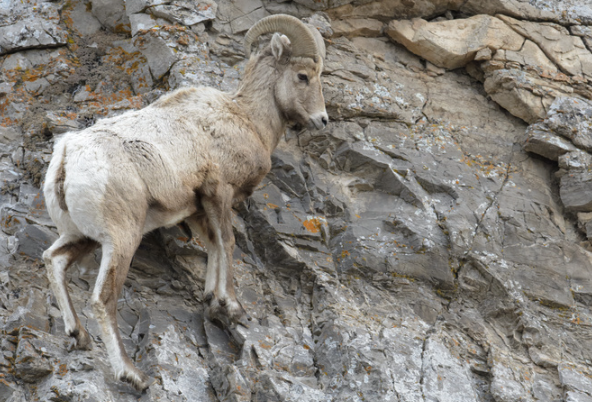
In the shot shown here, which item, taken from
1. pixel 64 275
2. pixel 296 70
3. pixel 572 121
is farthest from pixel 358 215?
pixel 64 275

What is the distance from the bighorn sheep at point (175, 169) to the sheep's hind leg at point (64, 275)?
1cm

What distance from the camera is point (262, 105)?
927cm

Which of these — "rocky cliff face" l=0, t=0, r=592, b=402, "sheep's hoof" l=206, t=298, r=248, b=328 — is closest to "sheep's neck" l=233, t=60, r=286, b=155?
"rocky cliff face" l=0, t=0, r=592, b=402

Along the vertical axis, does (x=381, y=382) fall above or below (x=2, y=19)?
below

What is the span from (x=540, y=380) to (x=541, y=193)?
125 inches

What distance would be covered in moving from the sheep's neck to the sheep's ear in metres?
0.24

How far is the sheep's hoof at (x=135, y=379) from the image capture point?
22.8 feet

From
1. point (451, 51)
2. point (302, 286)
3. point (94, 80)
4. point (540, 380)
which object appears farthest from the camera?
point (451, 51)

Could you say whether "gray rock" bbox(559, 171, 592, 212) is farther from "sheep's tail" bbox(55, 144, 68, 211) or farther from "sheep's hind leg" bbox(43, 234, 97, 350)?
"sheep's tail" bbox(55, 144, 68, 211)

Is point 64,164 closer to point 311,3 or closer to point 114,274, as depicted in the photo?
point 114,274

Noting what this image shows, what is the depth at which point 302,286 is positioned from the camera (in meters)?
9.00

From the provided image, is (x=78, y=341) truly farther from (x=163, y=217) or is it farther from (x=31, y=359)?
(x=163, y=217)

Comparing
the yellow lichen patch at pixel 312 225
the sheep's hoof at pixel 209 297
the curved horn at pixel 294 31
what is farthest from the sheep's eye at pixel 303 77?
the sheep's hoof at pixel 209 297

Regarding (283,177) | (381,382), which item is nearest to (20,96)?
(283,177)
